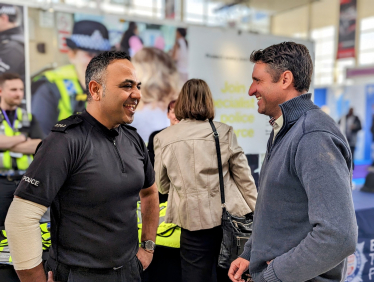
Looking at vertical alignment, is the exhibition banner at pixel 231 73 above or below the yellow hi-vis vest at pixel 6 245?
above

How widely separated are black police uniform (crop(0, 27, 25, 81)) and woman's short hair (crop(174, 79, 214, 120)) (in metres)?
1.55

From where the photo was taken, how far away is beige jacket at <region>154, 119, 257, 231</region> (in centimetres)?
198

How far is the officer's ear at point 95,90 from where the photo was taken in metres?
1.31

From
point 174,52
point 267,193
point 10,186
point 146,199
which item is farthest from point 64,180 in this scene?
point 174,52

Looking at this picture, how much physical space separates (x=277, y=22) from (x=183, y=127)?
15.8 meters

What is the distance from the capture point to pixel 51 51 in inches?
112

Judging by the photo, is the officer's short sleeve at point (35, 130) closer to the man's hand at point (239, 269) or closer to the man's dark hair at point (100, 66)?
the man's dark hair at point (100, 66)

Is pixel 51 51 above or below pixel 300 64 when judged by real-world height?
above

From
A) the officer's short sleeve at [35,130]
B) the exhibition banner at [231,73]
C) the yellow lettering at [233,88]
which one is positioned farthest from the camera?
the yellow lettering at [233,88]

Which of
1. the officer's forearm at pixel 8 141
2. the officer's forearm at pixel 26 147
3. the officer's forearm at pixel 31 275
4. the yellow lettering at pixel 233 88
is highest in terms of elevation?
the yellow lettering at pixel 233 88

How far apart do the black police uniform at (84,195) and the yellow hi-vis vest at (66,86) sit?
1.79 metres

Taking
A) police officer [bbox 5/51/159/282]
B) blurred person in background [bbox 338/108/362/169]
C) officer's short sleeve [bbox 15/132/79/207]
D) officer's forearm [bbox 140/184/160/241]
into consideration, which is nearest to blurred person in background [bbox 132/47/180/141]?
officer's forearm [bbox 140/184/160/241]

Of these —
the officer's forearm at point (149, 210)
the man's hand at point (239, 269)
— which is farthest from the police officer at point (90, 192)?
the man's hand at point (239, 269)

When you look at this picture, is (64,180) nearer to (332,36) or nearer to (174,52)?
(174,52)
